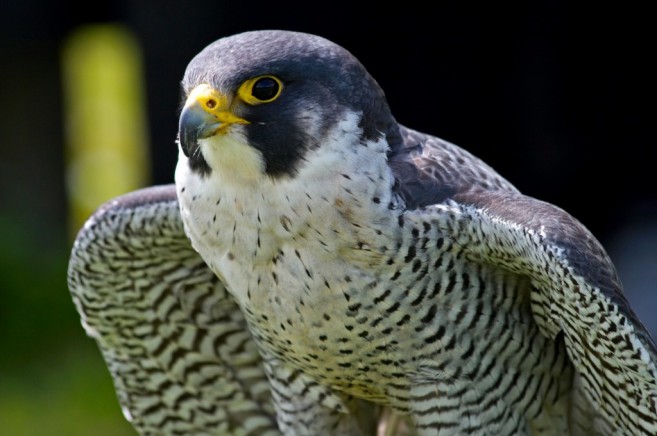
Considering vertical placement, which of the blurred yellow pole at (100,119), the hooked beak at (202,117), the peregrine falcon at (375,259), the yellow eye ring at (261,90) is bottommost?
the blurred yellow pole at (100,119)

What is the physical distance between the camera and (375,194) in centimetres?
404

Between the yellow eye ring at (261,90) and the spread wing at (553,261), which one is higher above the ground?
the yellow eye ring at (261,90)

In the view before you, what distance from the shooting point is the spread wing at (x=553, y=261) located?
3.85 m

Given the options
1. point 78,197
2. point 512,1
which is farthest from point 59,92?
point 512,1

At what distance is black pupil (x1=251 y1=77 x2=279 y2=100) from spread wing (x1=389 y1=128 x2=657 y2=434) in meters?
0.48

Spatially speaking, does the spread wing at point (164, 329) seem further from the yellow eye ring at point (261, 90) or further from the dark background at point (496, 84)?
the dark background at point (496, 84)

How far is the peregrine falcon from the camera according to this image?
3.92 metres

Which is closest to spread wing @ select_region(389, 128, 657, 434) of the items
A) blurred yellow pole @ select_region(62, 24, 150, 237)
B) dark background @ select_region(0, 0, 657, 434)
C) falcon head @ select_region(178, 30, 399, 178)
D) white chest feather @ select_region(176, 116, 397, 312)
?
white chest feather @ select_region(176, 116, 397, 312)

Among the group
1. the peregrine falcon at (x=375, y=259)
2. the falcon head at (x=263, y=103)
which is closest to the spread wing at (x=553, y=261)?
the peregrine falcon at (x=375, y=259)

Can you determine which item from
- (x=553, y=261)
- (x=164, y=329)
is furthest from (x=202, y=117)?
(x=164, y=329)

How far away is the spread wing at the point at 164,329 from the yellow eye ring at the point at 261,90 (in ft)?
2.80

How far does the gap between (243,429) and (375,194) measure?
1596 millimetres

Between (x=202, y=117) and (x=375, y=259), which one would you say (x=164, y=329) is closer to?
(x=375, y=259)

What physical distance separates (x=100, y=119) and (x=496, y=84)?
5532 mm
